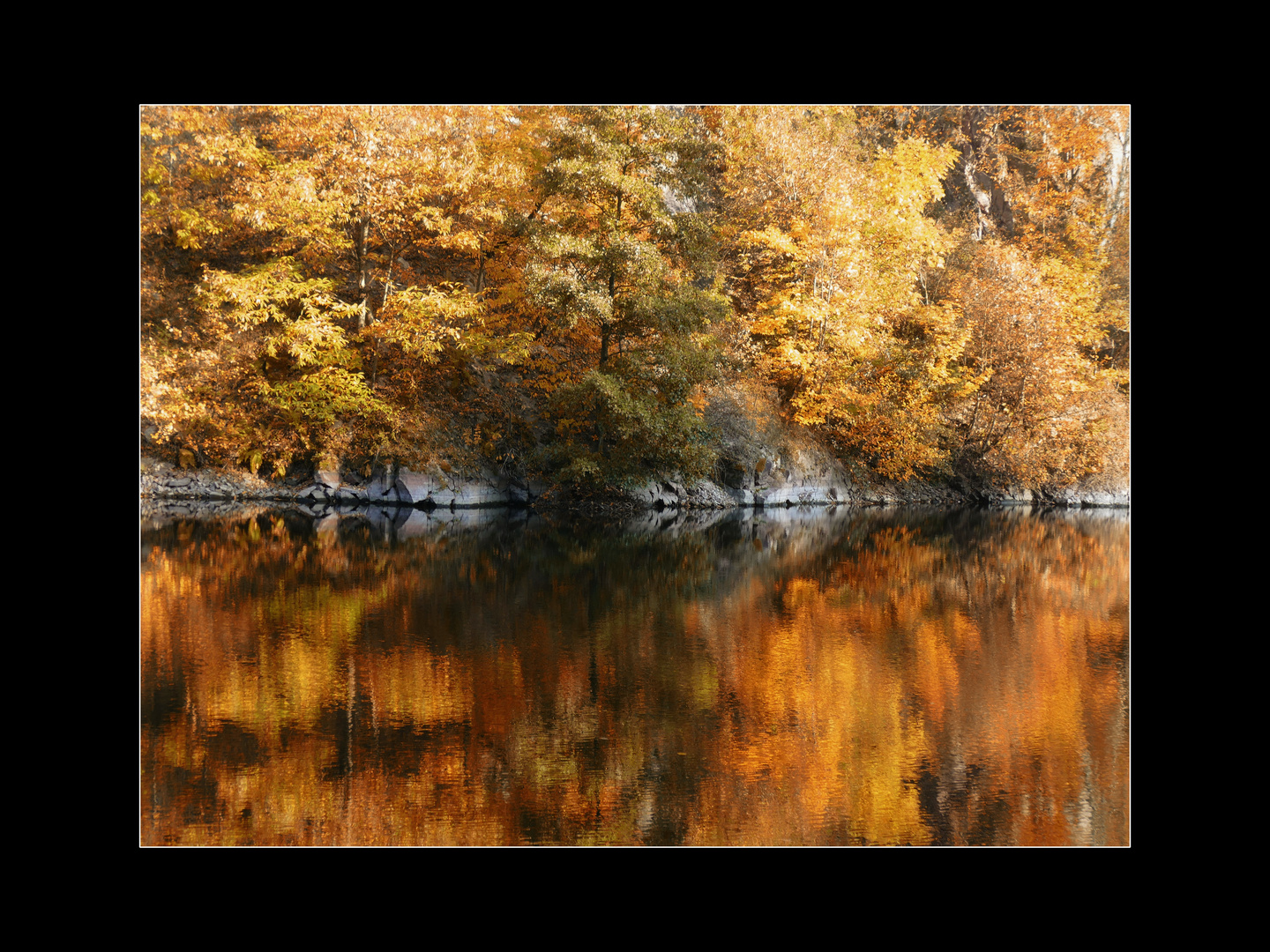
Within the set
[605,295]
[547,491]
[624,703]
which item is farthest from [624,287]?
[624,703]

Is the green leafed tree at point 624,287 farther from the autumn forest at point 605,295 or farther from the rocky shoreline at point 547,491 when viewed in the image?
the rocky shoreline at point 547,491

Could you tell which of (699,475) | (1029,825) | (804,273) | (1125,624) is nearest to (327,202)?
(699,475)

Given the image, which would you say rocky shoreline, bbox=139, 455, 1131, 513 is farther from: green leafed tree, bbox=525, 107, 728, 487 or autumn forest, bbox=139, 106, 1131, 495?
green leafed tree, bbox=525, 107, 728, 487

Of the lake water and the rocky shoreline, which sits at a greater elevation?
the rocky shoreline

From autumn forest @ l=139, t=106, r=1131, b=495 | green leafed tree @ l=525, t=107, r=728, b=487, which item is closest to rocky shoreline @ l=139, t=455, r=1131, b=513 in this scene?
autumn forest @ l=139, t=106, r=1131, b=495

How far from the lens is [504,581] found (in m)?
9.51

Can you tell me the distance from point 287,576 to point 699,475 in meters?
9.70

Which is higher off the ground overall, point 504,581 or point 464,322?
point 464,322

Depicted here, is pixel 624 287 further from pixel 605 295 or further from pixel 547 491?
pixel 547 491

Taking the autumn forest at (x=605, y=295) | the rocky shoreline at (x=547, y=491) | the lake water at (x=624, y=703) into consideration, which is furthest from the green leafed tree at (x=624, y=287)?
the lake water at (x=624, y=703)

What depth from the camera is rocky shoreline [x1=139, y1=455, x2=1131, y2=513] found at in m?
16.7

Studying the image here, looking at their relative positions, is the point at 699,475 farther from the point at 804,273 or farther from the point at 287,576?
the point at 287,576

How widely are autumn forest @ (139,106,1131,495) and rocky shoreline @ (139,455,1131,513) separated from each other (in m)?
0.30

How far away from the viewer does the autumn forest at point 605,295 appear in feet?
52.7
